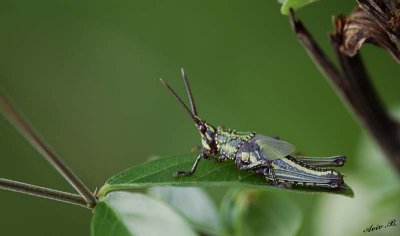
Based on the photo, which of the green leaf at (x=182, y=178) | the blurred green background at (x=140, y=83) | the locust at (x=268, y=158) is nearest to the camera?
the green leaf at (x=182, y=178)

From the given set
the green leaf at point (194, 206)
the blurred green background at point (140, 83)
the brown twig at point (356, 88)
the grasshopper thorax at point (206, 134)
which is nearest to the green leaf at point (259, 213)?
the green leaf at point (194, 206)

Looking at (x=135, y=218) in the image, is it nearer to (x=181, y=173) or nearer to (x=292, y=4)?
(x=181, y=173)

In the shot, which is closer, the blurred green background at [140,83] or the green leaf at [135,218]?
the green leaf at [135,218]

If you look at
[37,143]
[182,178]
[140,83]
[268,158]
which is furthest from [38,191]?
[140,83]

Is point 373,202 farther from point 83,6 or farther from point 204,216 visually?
point 83,6

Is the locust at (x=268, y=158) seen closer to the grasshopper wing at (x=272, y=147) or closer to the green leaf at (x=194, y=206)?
the grasshopper wing at (x=272, y=147)

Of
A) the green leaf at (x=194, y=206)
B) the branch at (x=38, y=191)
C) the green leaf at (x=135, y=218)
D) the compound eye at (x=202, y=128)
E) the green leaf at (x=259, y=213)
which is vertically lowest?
the green leaf at (x=259, y=213)
